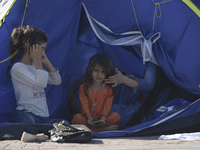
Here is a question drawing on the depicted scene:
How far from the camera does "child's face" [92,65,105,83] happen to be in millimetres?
3551

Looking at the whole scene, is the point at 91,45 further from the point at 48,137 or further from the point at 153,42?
the point at 48,137

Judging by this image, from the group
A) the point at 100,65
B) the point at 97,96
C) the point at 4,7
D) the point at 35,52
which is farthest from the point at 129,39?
the point at 4,7

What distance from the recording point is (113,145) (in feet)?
8.27

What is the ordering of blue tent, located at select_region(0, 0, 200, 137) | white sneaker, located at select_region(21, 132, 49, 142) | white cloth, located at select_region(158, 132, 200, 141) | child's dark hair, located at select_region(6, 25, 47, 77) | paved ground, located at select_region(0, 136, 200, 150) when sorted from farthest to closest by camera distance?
1. blue tent, located at select_region(0, 0, 200, 137)
2. child's dark hair, located at select_region(6, 25, 47, 77)
3. white cloth, located at select_region(158, 132, 200, 141)
4. white sneaker, located at select_region(21, 132, 49, 142)
5. paved ground, located at select_region(0, 136, 200, 150)

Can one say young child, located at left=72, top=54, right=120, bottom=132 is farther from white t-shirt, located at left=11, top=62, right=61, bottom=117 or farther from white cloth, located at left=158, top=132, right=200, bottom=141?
white cloth, located at left=158, top=132, right=200, bottom=141

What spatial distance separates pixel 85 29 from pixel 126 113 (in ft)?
3.49

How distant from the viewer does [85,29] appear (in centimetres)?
420

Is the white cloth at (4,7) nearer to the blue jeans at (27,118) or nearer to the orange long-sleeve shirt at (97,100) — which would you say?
the blue jeans at (27,118)

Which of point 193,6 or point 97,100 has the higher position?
point 193,6

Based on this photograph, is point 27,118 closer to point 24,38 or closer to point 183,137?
point 24,38

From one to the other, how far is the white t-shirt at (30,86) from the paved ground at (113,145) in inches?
22.5

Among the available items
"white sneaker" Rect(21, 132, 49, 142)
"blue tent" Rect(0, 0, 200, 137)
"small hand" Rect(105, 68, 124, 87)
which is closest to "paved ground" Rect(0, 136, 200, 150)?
"white sneaker" Rect(21, 132, 49, 142)

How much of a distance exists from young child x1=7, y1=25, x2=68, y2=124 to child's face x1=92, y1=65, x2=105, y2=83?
475mm

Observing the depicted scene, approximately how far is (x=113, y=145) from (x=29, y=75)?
1.02 m
